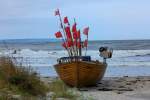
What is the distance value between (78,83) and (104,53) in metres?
2.68

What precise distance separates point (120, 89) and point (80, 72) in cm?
151

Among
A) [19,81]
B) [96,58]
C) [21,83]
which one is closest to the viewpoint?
[21,83]

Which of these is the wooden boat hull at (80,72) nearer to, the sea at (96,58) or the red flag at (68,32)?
the red flag at (68,32)

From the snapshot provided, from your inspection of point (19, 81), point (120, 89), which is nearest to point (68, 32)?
point (120, 89)

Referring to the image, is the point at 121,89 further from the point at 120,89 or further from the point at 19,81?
the point at 19,81

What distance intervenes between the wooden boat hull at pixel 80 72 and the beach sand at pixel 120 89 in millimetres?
310

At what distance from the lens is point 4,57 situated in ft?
38.7

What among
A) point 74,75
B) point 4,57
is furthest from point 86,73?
point 4,57

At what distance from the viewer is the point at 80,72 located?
615 inches

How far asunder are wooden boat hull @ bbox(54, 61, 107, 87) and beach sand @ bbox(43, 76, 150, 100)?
0.31 m

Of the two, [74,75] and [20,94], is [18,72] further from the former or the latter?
[74,75]

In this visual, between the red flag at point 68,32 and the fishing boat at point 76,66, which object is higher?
the red flag at point 68,32

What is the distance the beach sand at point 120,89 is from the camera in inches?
511

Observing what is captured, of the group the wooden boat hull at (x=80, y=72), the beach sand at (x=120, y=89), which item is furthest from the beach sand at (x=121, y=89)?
the wooden boat hull at (x=80, y=72)
